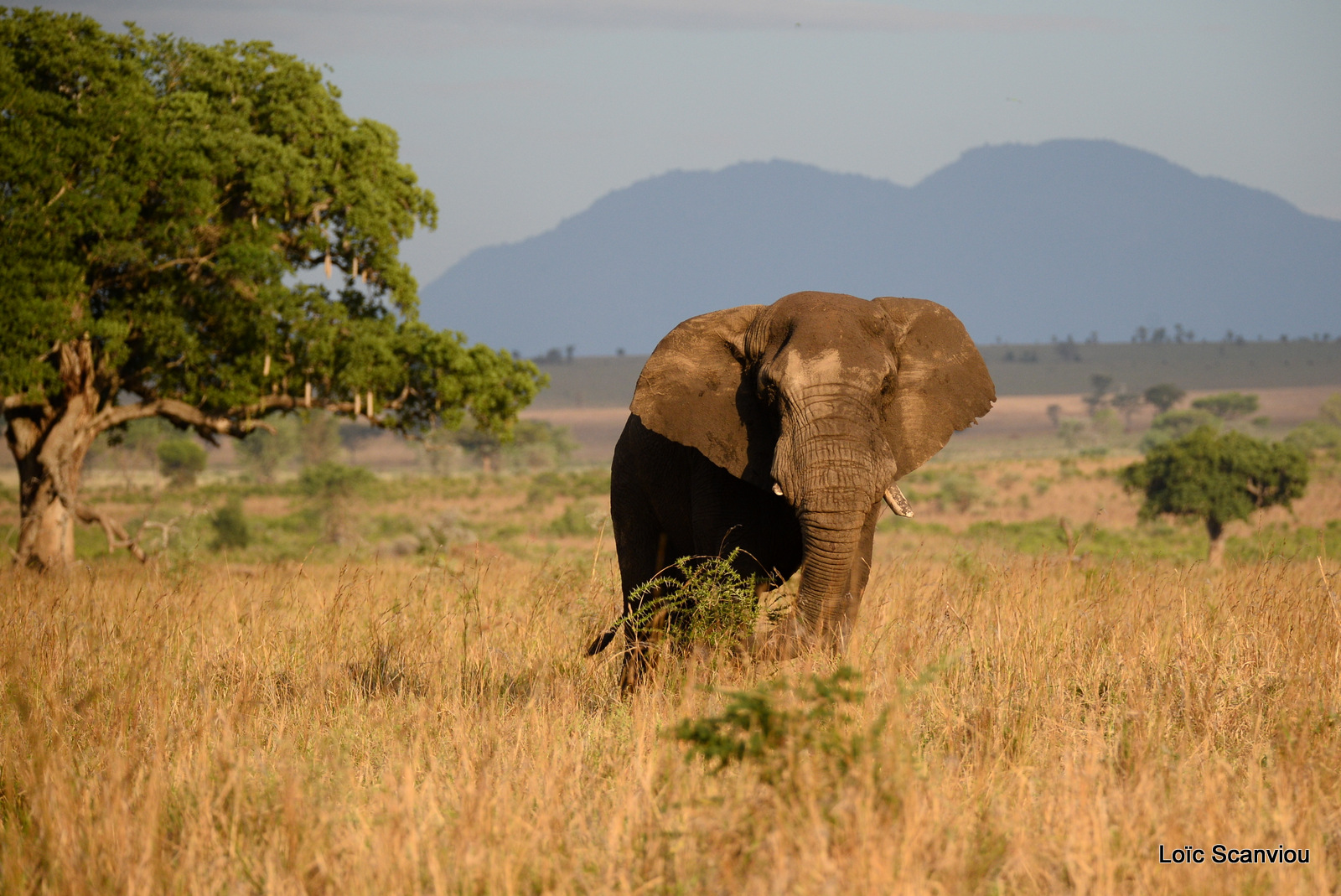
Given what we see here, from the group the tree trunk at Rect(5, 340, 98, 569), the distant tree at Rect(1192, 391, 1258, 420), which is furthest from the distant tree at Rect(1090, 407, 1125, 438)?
the tree trunk at Rect(5, 340, 98, 569)

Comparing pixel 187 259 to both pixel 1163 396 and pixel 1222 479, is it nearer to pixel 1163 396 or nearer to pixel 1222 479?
pixel 1222 479

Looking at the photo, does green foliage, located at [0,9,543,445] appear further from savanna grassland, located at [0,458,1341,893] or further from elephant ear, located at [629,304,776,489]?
elephant ear, located at [629,304,776,489]

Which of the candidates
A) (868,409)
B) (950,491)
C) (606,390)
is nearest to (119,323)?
(868,409)

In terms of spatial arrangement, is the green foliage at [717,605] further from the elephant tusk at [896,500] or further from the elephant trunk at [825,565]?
the elephant tusk at [896,500]

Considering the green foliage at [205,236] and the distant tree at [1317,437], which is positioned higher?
the green foliage at [205,236]

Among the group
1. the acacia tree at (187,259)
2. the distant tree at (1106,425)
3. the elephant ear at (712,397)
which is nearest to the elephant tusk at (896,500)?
the elephant ear at (712,397)

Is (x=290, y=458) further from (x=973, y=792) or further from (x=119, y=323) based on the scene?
(x=973, y=792)

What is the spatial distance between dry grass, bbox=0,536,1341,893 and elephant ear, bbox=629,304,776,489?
121 cm

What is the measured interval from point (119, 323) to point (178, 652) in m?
10.7

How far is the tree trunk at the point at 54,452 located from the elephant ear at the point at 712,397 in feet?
41.9

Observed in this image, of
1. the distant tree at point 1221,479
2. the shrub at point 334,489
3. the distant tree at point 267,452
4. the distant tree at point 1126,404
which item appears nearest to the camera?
the distant tree at point 1221,479

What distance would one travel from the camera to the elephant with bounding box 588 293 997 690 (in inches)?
231

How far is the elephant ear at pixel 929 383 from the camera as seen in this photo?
21.7ft

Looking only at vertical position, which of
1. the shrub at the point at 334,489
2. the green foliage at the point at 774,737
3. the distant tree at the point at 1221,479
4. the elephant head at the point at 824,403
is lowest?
the shrub at the point at 334,489
